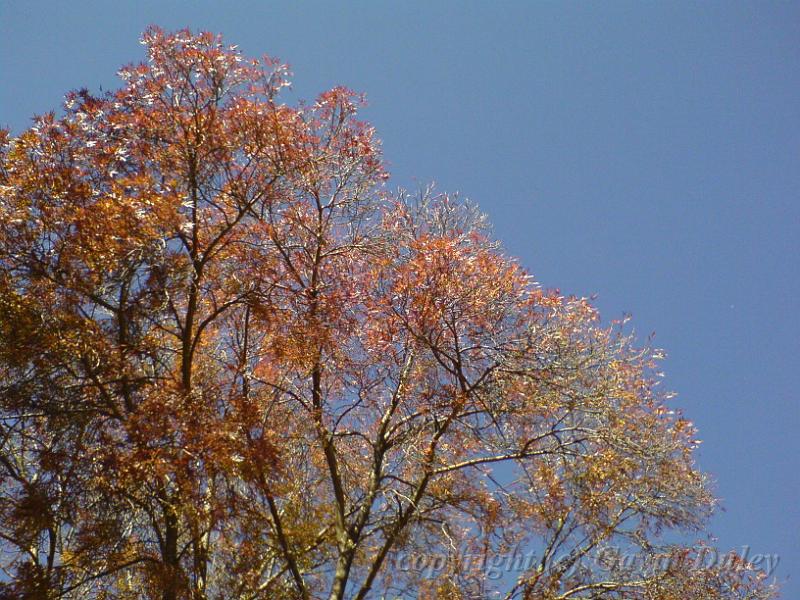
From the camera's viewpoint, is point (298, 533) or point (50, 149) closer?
point (50, 149)

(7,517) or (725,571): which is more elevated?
(725,571)

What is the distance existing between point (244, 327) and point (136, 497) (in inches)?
84.3

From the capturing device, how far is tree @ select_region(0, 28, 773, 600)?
640 cm

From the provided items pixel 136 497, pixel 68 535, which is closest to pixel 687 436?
pixel 136 497

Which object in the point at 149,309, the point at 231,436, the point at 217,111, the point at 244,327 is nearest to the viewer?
the point at 231,436

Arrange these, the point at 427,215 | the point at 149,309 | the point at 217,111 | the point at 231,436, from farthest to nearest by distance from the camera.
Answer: the point at 427,215 < the point at 217,111 < the point at 149,309 < the point at 231,436

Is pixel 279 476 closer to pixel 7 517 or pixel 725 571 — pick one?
pixel 7 517

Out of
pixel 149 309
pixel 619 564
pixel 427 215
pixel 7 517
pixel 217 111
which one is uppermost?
pixel 427 215

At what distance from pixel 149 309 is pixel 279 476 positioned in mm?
1968

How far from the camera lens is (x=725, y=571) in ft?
27.1

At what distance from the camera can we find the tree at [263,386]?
640 centimetres

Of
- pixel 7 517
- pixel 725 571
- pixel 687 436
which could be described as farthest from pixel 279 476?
pixel 725 571

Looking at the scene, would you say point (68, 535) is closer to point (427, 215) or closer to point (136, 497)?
point (136, 497)

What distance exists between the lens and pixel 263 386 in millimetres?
8336
